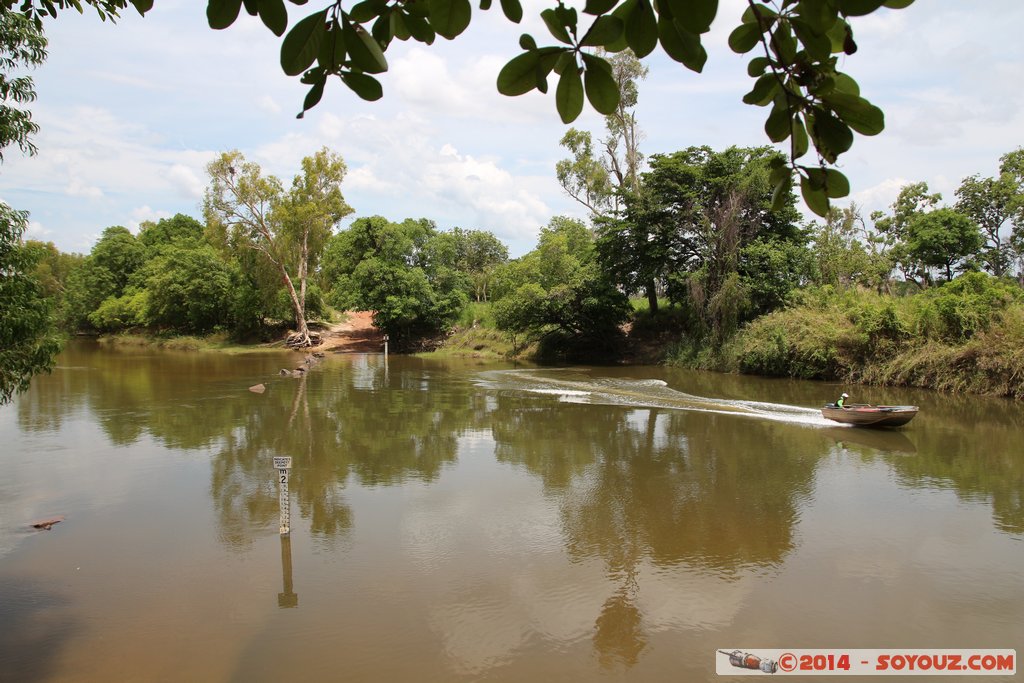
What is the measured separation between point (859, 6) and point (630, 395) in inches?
620

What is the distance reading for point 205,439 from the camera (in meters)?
11.0

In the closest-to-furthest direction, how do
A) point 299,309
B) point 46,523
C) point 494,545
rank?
point 494,545
point 46,523
point 299,309

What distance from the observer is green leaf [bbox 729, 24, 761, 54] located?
1.23 m

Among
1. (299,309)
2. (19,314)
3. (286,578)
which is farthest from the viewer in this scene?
(299,309)

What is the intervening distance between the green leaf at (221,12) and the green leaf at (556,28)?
0.60 meters

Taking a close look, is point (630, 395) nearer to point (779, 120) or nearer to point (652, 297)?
point (652, 297)

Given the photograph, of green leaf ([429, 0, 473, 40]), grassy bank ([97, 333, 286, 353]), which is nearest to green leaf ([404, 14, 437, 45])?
green leaf ([429, 0, 473, 40])

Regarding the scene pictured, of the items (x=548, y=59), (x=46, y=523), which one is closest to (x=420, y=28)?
(x=548, y=59)

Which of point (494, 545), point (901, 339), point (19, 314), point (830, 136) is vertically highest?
point (830, 136)

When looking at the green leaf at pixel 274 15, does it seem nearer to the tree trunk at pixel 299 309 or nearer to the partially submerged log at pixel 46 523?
the partially submerged log at pixel 46 523

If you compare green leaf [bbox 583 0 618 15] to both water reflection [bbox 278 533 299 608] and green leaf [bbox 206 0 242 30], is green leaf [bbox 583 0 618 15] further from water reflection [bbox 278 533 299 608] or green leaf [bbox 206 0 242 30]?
water reflection [bbox 278 533 299 608]

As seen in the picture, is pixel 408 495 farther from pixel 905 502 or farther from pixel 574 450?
pixel 905 502

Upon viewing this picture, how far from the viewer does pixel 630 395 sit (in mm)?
16453

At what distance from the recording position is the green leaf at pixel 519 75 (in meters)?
1.19
